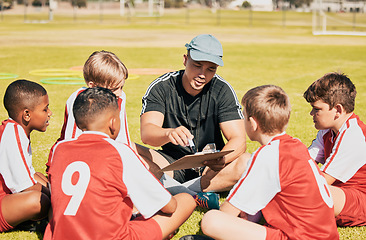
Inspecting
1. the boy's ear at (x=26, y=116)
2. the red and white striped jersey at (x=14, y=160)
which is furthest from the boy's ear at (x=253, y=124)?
the boy's ear at (x=26, y=116)

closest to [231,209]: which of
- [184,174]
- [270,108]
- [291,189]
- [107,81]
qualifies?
[291,189]

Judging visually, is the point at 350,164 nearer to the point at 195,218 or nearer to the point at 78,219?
the point at 195,218

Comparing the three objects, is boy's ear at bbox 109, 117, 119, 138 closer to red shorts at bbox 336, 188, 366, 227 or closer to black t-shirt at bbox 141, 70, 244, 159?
black t-shirt at bbox 141, 70, 244, 159

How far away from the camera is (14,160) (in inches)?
149

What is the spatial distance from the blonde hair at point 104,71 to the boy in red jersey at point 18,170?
0.64 meters

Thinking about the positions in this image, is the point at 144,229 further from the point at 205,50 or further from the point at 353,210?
the point at 205,50

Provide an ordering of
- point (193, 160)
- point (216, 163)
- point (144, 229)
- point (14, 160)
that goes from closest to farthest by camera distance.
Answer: point (144, 229), point (14, 160), point (193, 160), point (216, 163)

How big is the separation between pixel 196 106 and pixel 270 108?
1.75m

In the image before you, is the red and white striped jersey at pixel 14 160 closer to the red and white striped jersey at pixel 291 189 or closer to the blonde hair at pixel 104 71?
the blonde hair at pixel 104 71

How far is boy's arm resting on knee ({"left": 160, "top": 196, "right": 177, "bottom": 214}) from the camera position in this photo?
133 inches

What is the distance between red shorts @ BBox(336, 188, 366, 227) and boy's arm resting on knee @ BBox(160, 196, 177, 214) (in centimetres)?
156

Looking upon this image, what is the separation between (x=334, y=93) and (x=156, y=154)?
6.51ft

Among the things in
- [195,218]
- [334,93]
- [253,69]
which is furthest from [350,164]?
[253,69]

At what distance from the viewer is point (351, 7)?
53062 mm
